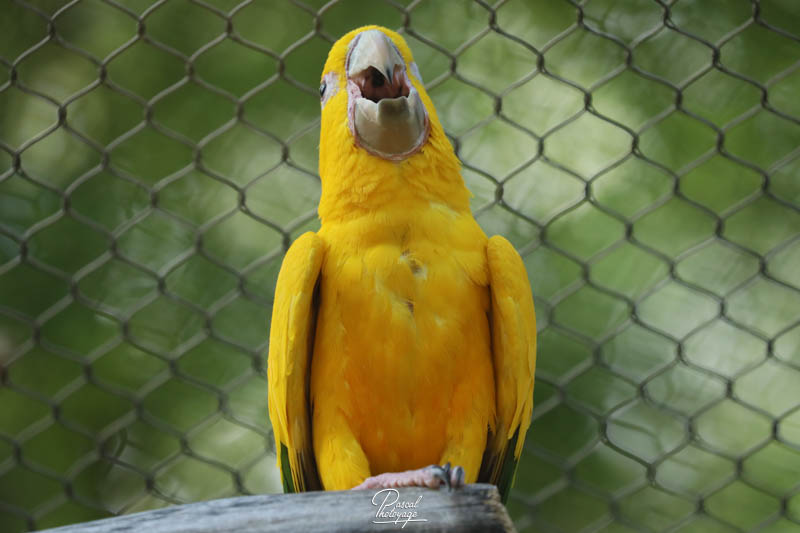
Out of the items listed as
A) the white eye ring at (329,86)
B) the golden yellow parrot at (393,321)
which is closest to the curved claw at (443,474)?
the golden yellow parrot at (393,321)

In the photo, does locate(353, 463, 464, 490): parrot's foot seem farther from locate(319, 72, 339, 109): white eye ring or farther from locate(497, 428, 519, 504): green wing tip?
locate(319, 72, 339, 109): white eye ring

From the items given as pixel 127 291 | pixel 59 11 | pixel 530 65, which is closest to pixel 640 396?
pixel 530 65

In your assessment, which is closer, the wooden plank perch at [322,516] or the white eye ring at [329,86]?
the wooden plank perch at [322,516]

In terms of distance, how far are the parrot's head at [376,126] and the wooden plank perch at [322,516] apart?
1.13 ft

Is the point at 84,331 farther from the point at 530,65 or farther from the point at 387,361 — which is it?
the point at 530,65

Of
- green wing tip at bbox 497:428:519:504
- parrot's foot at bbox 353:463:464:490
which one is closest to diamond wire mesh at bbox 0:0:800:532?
green wing tip at bbox 497:428:519:504

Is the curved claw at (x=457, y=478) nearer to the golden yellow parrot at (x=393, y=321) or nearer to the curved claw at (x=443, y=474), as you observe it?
the curved claw at (x=443, y=474)

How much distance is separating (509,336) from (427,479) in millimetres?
210

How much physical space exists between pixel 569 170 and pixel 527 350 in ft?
1.88

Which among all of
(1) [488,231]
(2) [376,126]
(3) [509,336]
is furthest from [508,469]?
(1) [488,231]

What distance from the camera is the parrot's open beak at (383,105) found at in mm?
815

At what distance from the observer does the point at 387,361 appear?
0.78m

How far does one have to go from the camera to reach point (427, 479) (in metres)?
0.65

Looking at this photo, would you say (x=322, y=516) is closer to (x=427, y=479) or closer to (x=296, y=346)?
(x=427, y=479)
